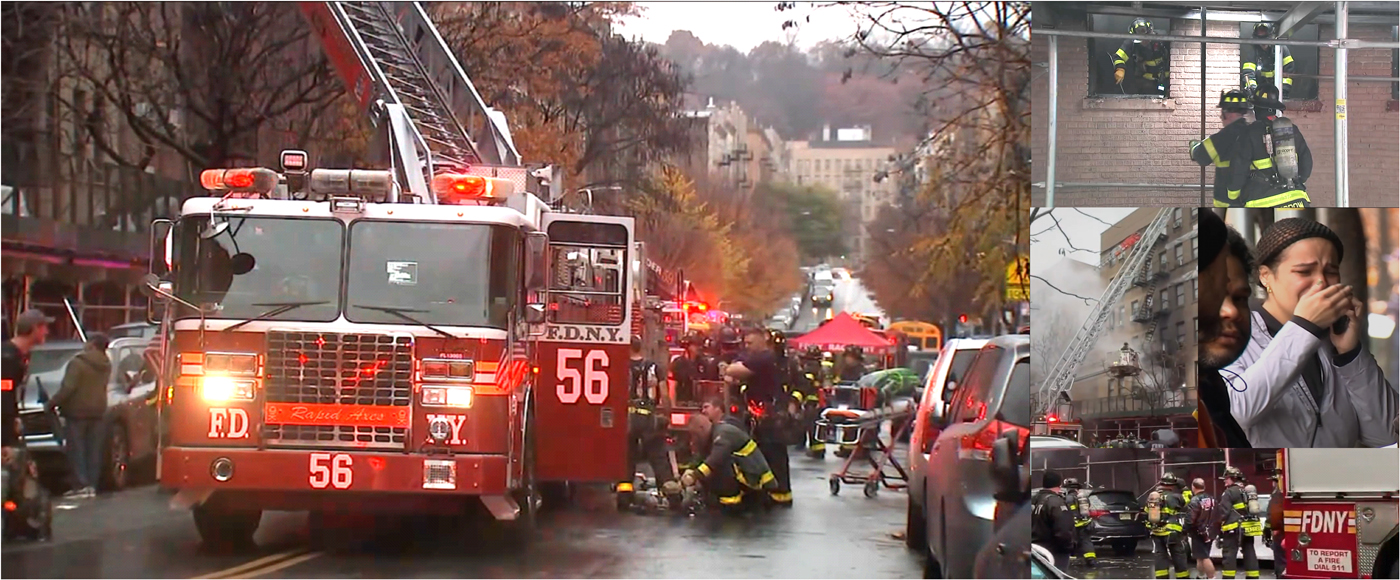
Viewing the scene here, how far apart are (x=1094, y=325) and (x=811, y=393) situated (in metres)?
2.25

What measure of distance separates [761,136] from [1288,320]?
3.49 meters

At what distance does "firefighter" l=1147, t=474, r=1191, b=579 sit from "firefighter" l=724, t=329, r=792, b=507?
7.81ft

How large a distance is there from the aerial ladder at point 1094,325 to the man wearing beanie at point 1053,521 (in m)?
0.39

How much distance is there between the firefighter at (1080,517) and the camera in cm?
720

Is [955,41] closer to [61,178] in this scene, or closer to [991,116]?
[991,116]

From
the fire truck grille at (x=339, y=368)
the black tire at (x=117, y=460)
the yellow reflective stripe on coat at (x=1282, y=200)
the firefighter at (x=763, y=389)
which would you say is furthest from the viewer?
the black tire at (x=117, y=460)

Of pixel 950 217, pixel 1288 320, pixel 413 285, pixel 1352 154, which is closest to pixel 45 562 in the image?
pixel 413 285

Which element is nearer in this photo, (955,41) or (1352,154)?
(1352,154)

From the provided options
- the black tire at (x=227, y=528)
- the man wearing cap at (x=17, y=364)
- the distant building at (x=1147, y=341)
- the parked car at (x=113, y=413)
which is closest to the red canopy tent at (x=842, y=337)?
the distant building at (x=1147, y=341)

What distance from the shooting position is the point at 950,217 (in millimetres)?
9484

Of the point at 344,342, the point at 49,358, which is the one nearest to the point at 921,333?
the point at 344,342

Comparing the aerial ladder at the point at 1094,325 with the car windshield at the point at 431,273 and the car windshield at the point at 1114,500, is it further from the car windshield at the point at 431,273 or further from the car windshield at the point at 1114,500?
the car windshield at the point at 431,273

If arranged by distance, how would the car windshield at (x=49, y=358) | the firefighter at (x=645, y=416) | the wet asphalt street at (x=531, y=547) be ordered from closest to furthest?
the wet asphalt street at (x=531, y=547) < the firefighter at (x=645, y=416) < the car windshield at (x=49, y=358)

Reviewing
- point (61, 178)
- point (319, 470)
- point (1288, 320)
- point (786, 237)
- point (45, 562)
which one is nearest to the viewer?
point (1288, 320)
